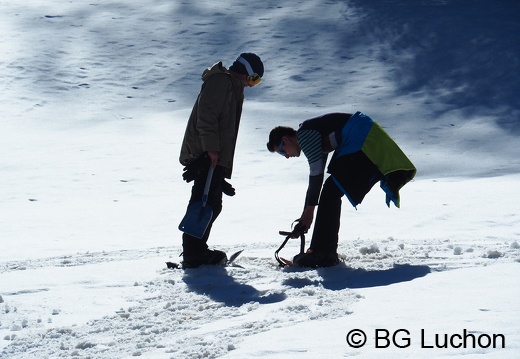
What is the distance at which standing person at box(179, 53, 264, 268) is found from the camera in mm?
5555

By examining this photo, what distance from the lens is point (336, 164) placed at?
542cm

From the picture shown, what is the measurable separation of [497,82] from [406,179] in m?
11.1

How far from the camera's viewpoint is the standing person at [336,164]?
5367 millimetres

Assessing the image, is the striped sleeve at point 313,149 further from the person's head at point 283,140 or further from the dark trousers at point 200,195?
the dark trousers at point 200,195

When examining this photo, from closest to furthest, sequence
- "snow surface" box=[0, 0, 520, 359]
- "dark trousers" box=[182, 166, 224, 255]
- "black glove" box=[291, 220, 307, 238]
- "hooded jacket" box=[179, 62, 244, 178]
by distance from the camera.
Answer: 1. "snow surface" box=[0, 0, 520, 359]
2. "black glove" box=[291, 220, 307, 238]
3. "hooded jacket" box=[179, 62, 244, 178]
4. "dark trousers" box=[182, 166, 224, 255]

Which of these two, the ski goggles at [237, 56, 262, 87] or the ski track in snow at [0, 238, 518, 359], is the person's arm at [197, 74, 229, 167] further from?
the ski track in snow at [0, 238, 518, 359]

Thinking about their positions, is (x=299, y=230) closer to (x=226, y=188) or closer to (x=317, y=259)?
(x=317, y=259)

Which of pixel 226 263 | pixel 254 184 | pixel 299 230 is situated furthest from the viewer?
pixel 254 184

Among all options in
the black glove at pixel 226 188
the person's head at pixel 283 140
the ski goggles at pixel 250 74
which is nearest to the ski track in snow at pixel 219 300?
the black glove at pixel 226 188

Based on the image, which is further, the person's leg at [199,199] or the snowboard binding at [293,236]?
the person's leg at [199,199]

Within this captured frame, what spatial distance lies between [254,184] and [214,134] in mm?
5235

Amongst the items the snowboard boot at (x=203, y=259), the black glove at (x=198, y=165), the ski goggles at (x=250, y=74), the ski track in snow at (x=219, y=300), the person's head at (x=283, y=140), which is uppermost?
the ski goggles at (x=250, y=74)

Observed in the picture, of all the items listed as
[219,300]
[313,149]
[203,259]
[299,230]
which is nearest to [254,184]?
[203,259]

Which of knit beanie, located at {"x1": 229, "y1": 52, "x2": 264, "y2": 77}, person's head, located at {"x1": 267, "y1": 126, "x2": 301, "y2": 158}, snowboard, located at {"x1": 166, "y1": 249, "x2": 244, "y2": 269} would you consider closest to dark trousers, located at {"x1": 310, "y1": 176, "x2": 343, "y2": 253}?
person's head, located at {"x1": 267, "y1": 126, "x2": 301, "y2": 158}
